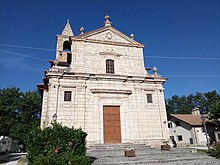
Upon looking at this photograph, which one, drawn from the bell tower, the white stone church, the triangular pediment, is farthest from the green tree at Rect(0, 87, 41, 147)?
the triangular pediment

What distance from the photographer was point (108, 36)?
19188 millimetres

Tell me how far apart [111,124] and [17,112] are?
2829 cm

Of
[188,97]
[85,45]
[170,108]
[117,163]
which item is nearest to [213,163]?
[117,163]

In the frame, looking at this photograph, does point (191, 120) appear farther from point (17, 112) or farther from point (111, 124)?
point (17, 112)

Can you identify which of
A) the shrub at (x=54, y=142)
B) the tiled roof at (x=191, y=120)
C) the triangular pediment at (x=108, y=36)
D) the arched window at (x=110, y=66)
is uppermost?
the triangular pediment at (x=108, y=36)

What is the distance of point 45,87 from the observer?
1703cm

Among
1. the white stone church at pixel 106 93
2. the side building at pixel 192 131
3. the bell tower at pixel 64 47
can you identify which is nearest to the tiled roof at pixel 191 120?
the side building at pixel 192 131

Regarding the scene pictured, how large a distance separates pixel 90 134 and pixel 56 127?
6239 millimetres

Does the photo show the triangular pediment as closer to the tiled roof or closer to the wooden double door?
the wooden double door

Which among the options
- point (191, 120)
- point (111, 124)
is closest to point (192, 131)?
point (191, 120)

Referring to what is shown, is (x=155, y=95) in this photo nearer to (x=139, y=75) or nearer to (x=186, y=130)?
(x=139, y=75)

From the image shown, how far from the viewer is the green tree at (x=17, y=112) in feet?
104

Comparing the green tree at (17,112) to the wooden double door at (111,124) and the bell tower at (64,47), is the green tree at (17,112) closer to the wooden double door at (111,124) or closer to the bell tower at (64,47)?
the bell tower at (64,47)

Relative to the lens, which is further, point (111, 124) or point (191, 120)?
point (191, 120)
